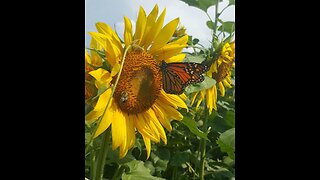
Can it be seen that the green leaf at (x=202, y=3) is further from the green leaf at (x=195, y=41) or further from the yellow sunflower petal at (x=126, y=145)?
the yellow sunflower petal at (x=126, y=145)

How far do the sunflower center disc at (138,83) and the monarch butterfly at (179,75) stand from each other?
1cm

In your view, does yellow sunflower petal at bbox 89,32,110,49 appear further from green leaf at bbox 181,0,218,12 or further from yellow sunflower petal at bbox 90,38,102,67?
green leaf at bbox 181,0,218,12

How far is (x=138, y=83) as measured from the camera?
82 centimetres

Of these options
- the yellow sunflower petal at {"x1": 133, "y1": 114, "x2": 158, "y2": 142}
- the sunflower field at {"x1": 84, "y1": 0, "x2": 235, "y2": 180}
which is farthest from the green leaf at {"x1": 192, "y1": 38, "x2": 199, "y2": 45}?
the yellow sunflower petal at {"x1": 133, "y1": 114, "x2": 158, "y2": 142}

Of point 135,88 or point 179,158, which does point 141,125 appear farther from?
point 179,158

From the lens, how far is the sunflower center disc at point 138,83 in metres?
0.80

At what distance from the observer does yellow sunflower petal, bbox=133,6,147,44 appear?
0.81 metres

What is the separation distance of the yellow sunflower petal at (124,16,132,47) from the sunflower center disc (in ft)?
0.06

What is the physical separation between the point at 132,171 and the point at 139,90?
17 cm

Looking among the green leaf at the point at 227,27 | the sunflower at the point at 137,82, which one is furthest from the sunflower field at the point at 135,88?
the green leaf at the point at 227,27
